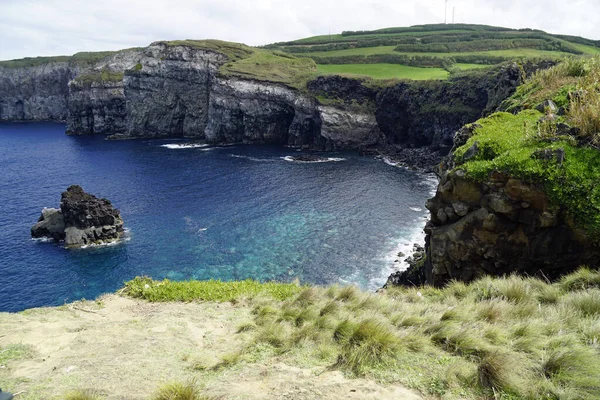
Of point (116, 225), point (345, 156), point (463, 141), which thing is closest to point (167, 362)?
point (463, 141)

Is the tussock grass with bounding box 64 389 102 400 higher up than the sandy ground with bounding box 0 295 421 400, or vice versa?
the tussock grass with bounding box 64 389 102 400

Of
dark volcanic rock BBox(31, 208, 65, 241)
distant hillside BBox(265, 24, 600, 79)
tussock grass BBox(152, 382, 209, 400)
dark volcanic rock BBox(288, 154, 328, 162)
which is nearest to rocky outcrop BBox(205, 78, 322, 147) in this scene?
dark volcanic rock BBox(288, 154, 328, 162)

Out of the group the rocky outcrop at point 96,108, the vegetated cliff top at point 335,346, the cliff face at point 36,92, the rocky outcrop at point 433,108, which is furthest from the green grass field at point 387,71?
the cliff face at point 36,92

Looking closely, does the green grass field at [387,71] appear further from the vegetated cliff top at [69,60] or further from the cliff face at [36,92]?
the cliff face at [36,92]

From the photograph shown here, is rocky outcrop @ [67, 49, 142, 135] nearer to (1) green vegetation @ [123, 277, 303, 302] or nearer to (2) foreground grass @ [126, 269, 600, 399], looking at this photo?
(1) green vegetation @ [123, 277, 303, 302]

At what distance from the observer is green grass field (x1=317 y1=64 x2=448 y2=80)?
102m

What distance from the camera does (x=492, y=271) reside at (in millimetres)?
16438

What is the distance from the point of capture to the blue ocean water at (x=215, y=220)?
38.6 metres

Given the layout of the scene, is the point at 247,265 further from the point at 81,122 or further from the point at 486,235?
the point at 81,122

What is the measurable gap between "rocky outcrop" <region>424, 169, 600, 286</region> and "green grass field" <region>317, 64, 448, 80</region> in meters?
90.5

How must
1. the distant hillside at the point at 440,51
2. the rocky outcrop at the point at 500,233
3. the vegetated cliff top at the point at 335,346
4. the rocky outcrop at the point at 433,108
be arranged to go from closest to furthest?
1. the vegetated cliff top at the point at 335,346
2. the rocky outcrop at the point at 500,233
3. the rocky outcrop at the point at 433,108
4. the distant hillside at the point at 440,51

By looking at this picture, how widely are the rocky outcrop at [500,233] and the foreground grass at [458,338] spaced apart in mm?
2014

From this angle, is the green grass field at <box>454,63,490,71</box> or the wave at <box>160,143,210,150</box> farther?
the green grass field at <box>454,63,490,71</box>

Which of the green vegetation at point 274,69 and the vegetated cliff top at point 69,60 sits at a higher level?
the vegetated cliff top at point 69,60
